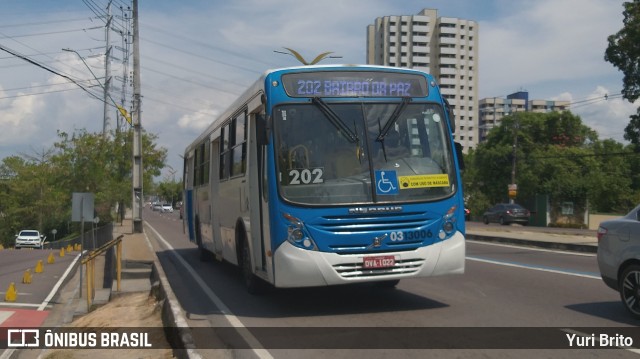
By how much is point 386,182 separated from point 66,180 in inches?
2302

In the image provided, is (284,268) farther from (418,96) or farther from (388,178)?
(418,96)

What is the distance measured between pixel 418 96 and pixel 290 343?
3.92 meters

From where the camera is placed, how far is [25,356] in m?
10.5

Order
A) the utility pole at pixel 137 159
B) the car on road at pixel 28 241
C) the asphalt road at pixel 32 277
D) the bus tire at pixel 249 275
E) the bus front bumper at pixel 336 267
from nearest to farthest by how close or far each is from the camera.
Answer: the bus front bumper at pixel 336 267 < the bus tire at pixel 249 275 < the asphalt road at pixel 32 277 < the utility pole at pixel 137 159 < the car on road at pixel 28 241

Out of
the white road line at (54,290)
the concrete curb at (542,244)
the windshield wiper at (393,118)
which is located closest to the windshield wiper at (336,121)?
the windshield wiper at (393,118)

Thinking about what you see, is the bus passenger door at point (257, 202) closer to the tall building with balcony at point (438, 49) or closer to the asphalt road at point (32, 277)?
the asphalt road at point (32, 277)

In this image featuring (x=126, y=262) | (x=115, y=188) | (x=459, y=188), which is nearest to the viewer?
(x=459, y=188)

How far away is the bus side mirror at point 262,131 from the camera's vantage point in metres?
8.51

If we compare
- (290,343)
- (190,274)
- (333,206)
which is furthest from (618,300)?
(190,274)

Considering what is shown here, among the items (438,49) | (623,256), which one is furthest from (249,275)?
(438,49)

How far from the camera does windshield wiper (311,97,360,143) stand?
8.70 metres

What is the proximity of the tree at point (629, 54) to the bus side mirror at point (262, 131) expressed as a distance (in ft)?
104

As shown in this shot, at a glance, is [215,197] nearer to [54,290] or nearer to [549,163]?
[54,290]

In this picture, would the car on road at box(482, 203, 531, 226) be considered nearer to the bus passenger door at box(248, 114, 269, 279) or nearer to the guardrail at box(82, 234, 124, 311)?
the guardrail at box(82, 234, 124, 311)
